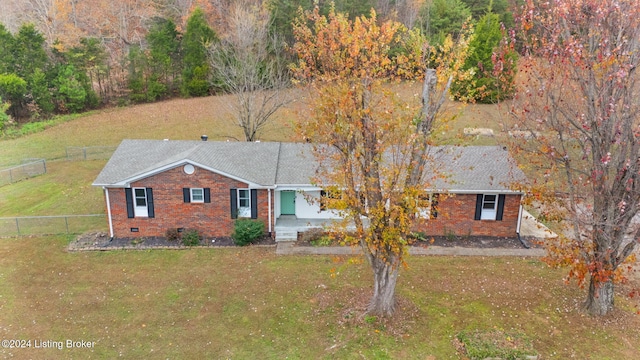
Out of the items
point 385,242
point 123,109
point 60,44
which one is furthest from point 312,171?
point 60,44

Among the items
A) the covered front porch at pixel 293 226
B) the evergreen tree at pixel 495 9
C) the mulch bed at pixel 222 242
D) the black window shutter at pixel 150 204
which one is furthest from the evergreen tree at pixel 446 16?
the black window shutter at pixel 150 204

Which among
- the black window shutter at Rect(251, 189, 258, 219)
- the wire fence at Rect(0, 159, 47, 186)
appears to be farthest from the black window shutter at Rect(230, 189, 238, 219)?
the wire fence at Rect(0, 159, 47, 186)

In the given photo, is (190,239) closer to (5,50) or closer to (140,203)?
(140,203)

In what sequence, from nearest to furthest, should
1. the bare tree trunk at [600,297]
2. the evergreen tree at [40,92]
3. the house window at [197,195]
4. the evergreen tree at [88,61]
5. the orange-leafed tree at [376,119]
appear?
the orange-leafed tree at [376,119] < the bare tree trunk at [600,297] < the house window at [197,195] < the evergreen tree at [40,92] < the evergreen tree at [88,61]

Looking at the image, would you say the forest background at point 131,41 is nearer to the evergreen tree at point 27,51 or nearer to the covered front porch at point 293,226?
the evergreen tree at point 27,51

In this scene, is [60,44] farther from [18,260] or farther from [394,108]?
[394,108]

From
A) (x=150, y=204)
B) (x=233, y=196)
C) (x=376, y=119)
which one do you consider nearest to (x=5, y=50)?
(x=150, y=204)
